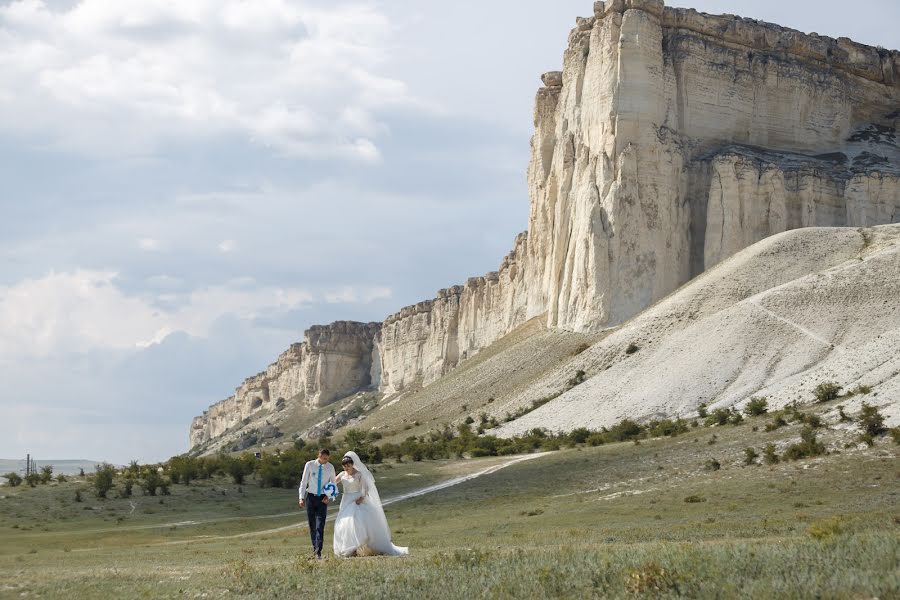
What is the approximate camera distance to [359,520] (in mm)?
15633

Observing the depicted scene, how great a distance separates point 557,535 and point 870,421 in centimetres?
1359

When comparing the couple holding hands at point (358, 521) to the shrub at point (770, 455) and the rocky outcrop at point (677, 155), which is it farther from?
the rocky outcrop at point (677, 155)

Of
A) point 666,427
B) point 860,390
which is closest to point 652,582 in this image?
point 860,390

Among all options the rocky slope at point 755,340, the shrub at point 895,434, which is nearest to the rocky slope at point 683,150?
the rocky slope at point 755,340

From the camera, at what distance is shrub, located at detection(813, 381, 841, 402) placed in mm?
36031

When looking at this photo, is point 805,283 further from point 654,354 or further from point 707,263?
point 707,263

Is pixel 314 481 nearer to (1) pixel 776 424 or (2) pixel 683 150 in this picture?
(1) pixel 776 424

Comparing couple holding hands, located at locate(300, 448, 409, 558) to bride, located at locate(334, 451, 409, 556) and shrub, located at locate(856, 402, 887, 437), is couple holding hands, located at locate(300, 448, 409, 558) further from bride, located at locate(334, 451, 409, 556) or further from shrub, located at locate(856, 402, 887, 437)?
shrub, located at locate(856, 402, 887, 437)

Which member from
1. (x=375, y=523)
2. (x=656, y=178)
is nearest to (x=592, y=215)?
(x=656, y=178)

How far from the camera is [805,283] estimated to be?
50.4m

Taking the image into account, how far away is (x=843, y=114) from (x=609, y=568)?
246 ft

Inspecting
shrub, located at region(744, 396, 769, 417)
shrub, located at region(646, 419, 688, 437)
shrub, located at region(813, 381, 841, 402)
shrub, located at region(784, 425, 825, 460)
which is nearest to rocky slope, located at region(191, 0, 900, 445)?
shrub, located at region(646, 419, 688, 437)

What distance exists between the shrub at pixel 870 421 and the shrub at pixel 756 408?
7.29m

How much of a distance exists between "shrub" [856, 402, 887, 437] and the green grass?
1.74ft
